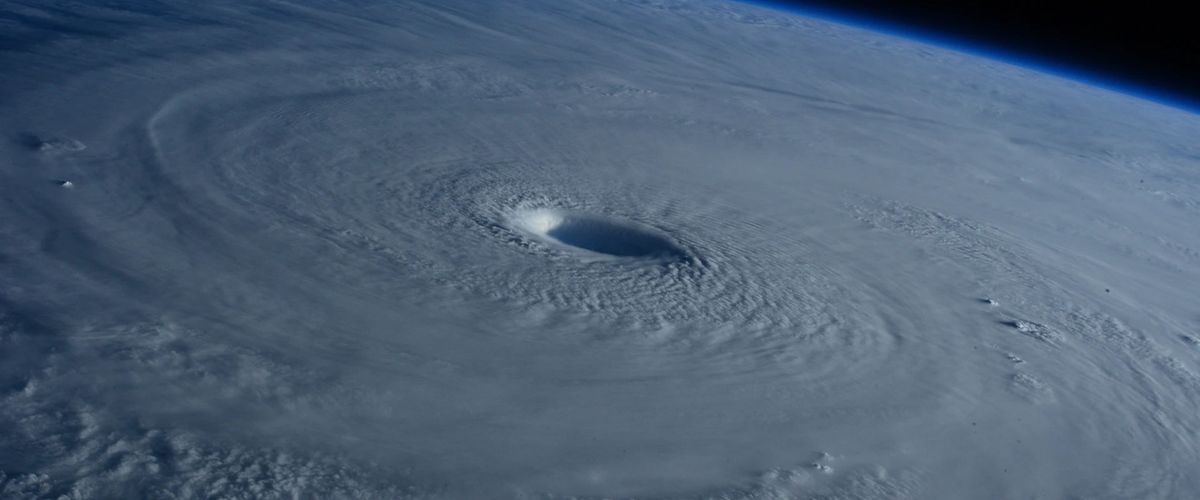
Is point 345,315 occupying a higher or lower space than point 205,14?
lower

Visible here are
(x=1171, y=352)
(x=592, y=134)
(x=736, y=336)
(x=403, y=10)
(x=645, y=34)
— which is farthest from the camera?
(x=645, y=34)

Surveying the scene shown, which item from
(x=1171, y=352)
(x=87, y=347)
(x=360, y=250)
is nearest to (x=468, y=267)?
(x=360, y=250)

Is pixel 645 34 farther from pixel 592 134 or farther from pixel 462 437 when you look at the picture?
pixel 462 437

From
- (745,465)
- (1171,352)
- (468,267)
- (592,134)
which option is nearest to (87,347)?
(468,267)

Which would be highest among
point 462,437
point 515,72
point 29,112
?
point 515,72

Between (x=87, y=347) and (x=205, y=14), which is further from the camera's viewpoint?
(x=205, y=14)

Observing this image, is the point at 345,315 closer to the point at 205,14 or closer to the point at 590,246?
the point at 590,246

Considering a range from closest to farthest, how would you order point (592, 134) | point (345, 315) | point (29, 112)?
1. point (345, 315)
2. point (29, 112)
3. point (592, 134)
